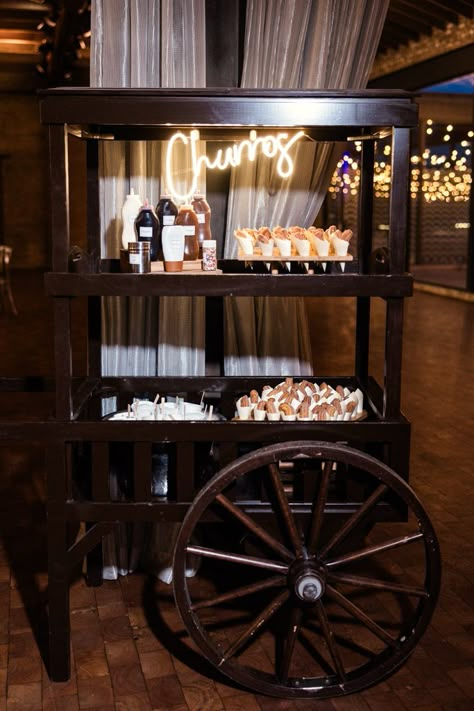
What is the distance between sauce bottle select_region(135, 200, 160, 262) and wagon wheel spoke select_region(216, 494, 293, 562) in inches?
35.3

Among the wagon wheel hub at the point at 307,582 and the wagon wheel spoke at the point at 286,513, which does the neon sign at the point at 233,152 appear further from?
the wagon wheel hub at the point at 307,582

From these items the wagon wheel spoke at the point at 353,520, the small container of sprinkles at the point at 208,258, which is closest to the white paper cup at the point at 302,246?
the small container of sprinkles at the point at 208,258

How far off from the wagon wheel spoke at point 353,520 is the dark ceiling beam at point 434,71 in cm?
920

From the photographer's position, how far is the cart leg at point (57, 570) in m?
2.48

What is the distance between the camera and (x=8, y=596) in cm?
314

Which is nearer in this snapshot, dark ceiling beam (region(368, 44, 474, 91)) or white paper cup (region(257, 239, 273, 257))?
white paper cup (region(257, 239, 273, 257))

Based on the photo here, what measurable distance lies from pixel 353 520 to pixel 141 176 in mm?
1560

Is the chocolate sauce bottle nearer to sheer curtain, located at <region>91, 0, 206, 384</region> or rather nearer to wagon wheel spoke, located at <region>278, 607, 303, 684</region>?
sheer curtain, located at <region>91, 0, 206, 384</region>

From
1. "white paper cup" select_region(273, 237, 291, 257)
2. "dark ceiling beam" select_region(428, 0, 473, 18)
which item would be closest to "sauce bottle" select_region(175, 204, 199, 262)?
"white paper cup" select_region(273, 237, 291, 257)

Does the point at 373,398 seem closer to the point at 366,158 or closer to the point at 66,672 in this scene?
the point at 366,158

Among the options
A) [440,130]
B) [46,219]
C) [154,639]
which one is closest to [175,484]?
[154,639]

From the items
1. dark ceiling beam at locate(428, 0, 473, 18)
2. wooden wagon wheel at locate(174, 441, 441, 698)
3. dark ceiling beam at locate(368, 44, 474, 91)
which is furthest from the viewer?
dark ceiling beam at locate(368, 44, 474, 91)

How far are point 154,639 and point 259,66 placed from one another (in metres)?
2.11

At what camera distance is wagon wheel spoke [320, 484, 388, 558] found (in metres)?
2.35
